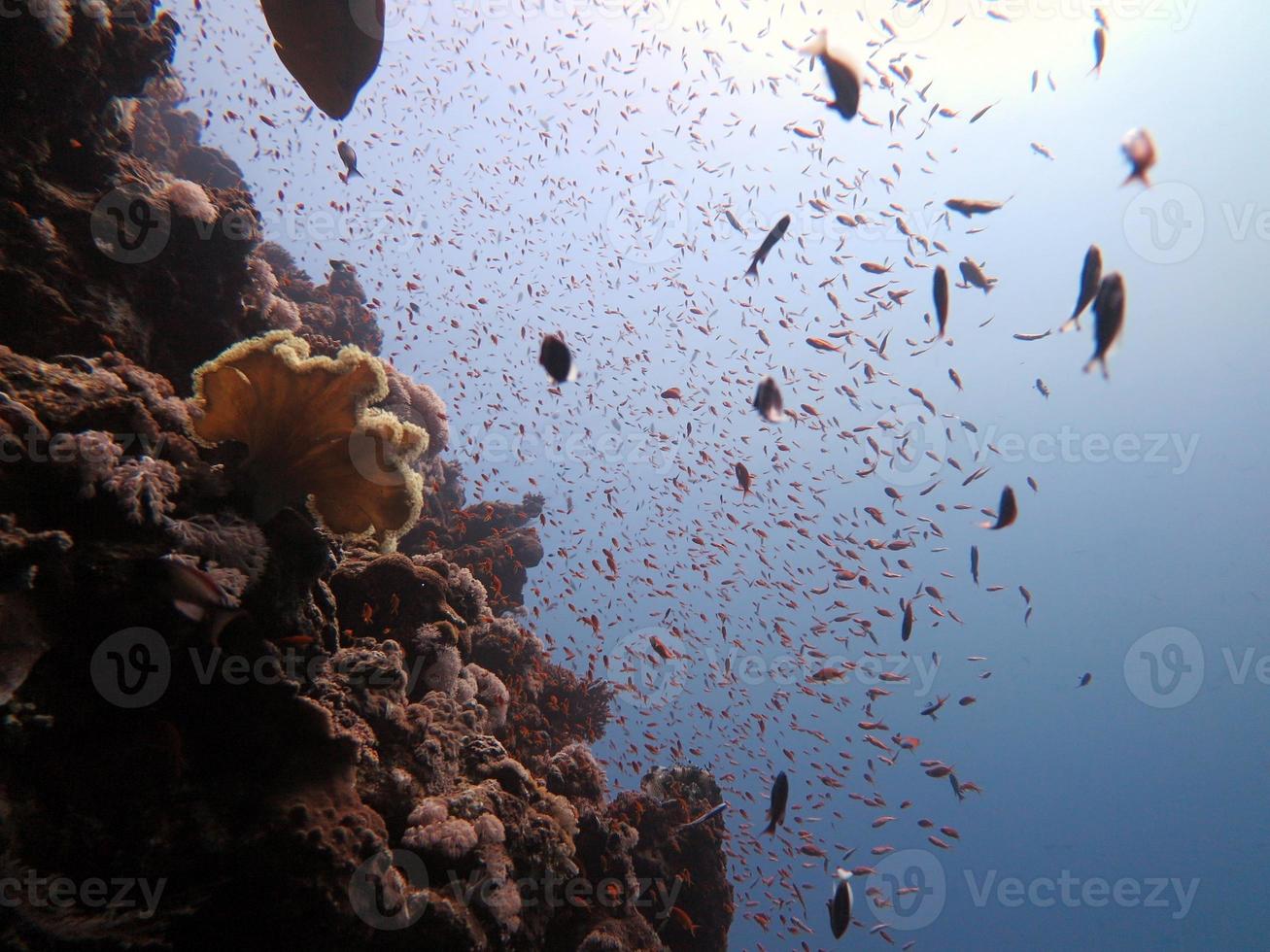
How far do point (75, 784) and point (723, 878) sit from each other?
7.74 m

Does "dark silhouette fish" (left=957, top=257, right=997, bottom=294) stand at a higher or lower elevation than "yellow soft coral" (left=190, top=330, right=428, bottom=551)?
higher

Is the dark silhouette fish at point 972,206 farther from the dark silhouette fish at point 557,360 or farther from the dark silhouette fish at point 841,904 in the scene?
the dark silhouette fish at point 841,904

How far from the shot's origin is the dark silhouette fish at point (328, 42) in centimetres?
436

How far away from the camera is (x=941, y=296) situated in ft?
17.4

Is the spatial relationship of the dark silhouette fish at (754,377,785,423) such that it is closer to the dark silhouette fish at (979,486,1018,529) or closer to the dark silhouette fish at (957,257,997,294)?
the dark silhouette fish at (979,486,1018,529)

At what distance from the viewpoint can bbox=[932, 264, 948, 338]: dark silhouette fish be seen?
5.21 m

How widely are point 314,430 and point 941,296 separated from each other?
17.5ft

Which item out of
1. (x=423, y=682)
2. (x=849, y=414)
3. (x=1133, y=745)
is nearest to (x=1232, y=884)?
(x=1133, y=745)

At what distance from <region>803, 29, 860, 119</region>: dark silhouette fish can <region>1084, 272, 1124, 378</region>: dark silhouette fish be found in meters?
1.92

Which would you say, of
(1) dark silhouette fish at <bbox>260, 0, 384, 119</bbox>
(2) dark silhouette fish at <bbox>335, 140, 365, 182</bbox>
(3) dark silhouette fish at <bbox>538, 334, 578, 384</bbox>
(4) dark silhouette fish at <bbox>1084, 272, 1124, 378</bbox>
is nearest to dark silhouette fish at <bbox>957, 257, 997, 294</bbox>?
(4) dark silhouette fish at <bbox>1084, 272, 1124, 378</bbox>

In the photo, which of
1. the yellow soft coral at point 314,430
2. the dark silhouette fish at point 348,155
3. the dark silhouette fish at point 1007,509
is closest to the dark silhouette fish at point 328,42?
the dark silhouette fish at point 348,155

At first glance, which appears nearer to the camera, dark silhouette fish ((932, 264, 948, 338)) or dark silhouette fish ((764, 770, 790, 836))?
dark silhouette fish ((764, 770, 790, 836))

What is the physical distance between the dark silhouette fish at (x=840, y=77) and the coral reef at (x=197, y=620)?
11.4 feet

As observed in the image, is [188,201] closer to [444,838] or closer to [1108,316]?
[444,838]
